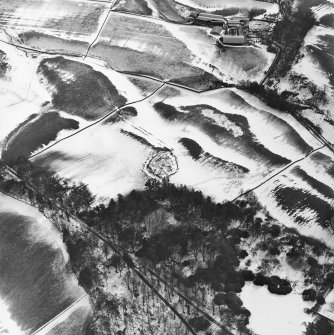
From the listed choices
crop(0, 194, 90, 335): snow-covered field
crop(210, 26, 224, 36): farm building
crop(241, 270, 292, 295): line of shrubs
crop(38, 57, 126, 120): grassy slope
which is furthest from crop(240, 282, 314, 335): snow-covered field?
crop(210, 26, 224, 36): farm building

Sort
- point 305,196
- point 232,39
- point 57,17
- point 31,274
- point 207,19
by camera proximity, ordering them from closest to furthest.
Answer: point 31,274 < point 305,196 < point 232,39 < point 207,19 < point 57,17

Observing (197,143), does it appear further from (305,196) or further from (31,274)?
(31,274)

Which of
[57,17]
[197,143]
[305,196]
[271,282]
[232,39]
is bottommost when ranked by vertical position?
[271,282]

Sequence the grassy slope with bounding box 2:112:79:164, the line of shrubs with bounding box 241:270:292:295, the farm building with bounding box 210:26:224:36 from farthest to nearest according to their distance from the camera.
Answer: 1. the farm building with bounding box 210:26:224:36
2. the grassy slope with bounding box 2:112:79:164
3. the line of shrubs with bounding box 241:270:292:295

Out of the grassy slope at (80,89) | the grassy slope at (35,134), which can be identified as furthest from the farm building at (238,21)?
the grassy slope at (35,134)

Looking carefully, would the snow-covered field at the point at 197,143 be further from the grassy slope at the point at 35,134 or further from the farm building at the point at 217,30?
the farm building at the point at 217,30

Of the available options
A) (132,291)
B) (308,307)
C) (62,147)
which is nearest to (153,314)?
(132,291)

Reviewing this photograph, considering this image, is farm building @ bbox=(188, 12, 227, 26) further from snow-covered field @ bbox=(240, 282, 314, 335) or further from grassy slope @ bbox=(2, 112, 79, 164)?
snow-covered field @ bbox=(240, 282, 314, 335)

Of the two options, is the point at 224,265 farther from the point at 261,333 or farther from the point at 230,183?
the point at 230,183

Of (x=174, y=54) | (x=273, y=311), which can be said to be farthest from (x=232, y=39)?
(x=273, y=311)

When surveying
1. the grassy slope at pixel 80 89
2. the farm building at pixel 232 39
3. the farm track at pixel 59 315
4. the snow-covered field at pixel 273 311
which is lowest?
the farm track at pixel 59 315
